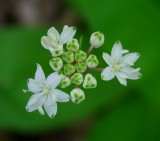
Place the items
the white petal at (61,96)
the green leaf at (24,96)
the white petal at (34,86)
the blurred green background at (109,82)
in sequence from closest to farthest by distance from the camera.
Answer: the white petal at (61,96) < the white petal at (34,86) < the blurred green background at (109,82) < the green leaf at (24,96)

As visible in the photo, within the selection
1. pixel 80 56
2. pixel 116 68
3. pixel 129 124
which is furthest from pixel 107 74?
pixel 129 124

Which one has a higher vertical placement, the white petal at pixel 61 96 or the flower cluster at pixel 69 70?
the flower cluster at pixel 69 70

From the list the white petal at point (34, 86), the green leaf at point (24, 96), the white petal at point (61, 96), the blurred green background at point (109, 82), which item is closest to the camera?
the white petal at point (61, 96)

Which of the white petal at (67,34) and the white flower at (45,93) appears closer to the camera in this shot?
the white flower at (45,93)

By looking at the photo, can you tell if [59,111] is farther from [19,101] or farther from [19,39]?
[19,39]

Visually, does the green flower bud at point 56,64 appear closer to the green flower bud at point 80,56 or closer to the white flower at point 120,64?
the green flower bud at point 80,56

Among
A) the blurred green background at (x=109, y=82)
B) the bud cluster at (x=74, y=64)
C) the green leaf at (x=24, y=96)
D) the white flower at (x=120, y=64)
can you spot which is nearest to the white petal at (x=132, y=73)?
the white flower at (x=120, y=64)
